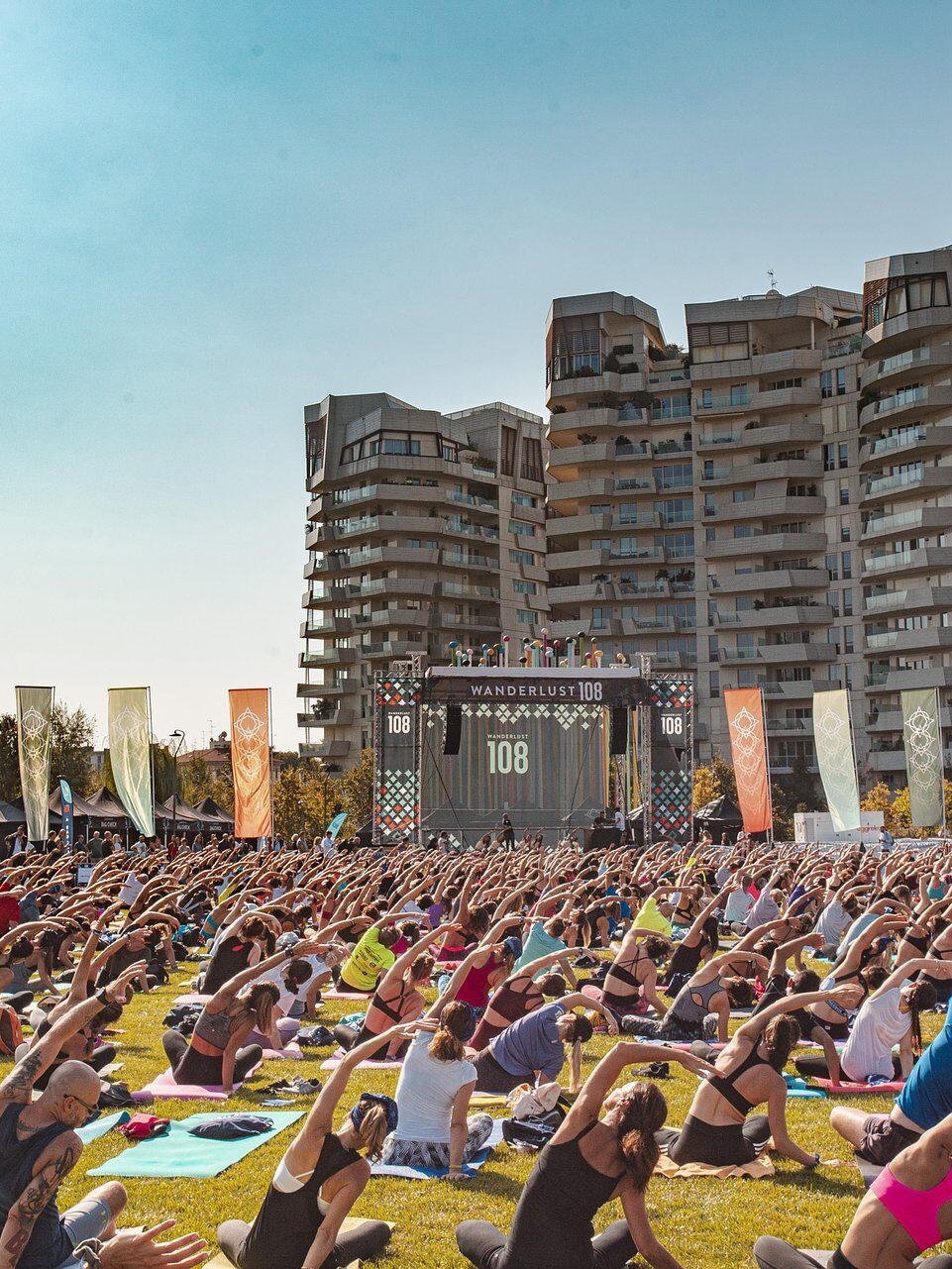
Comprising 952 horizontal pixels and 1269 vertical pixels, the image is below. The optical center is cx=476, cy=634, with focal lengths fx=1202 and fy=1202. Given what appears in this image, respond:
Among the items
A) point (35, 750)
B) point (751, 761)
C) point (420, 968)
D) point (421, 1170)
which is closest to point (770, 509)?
point (751, 761)

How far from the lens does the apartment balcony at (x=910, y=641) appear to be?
204 feet

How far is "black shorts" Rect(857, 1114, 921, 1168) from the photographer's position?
591cm

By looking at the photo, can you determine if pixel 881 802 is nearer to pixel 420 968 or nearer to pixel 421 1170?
pixel 420 968

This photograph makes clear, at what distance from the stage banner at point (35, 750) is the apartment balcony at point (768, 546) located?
5250 centimetres

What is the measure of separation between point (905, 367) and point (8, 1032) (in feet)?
211

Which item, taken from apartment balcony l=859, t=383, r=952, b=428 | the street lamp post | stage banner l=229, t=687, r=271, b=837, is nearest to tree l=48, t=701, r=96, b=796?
the street lamp post

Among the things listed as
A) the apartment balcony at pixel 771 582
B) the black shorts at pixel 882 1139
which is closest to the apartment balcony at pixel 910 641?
the apartment balcony at pixel 771 582

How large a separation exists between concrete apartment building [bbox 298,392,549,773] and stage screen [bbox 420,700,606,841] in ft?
133

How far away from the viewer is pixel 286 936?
1225 cm

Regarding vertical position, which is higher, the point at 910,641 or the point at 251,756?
the point at 910,641

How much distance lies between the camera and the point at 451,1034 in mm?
6527

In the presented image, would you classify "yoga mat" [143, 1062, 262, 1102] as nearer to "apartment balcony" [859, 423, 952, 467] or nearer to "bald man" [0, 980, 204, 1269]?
"bald man" [0, 980, 204, 1269]

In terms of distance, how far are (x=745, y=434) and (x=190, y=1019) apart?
65.4m

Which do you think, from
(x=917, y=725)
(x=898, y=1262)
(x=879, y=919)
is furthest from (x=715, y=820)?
(x=898, y=1262)
